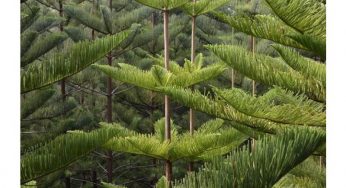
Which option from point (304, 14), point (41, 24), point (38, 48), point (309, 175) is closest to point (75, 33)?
point (41, 24)

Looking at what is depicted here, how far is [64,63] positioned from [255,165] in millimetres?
1436

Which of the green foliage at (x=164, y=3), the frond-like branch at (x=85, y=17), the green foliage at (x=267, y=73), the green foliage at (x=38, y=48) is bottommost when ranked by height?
the green foliage at (x=267, y=73)

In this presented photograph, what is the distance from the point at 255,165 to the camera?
4.09ft

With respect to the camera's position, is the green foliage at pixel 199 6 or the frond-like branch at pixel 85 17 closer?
the green foliage at pixel 199 6

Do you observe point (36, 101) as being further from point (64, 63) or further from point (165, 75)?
point (64, 63)

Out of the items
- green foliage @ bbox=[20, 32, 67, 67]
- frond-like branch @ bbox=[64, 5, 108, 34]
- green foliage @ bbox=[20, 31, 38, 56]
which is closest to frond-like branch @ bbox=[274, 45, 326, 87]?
green foliage @ bbox=[20, 32, 67, 67]

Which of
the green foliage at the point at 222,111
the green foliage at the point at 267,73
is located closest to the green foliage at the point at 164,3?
the green foliage at the point at 222,111

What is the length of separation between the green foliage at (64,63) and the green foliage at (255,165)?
4.28 feet

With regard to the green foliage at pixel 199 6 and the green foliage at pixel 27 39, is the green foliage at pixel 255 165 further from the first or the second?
the green foliage at pixel 27 39

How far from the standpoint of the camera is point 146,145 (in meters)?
4.01

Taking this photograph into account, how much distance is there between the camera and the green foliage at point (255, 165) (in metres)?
1.25

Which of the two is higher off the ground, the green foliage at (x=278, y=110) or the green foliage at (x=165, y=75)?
the green foliage at (x=165, y=75)

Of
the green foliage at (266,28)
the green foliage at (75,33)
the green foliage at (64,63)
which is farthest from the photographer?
the green foliage at (75,33)

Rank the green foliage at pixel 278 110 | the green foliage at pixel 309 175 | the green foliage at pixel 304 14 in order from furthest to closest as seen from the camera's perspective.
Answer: the green foliage at pixel 309 175 → the green foliage at pixel 278 110 → the green foliage at pixel 304 14
